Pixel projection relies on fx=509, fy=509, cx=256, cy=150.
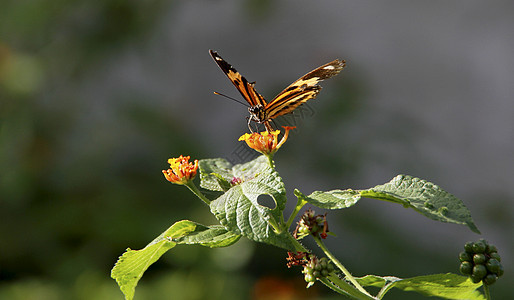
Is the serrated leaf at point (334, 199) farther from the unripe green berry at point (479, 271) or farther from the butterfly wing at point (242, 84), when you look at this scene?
the butterfly wing at point (242, 84)

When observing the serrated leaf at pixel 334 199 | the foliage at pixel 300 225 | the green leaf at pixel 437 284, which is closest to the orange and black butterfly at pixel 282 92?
the foliage at pixel 300 225

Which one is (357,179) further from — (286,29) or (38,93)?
(38,93)

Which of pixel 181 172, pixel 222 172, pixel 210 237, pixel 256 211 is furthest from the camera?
pixel 222 172

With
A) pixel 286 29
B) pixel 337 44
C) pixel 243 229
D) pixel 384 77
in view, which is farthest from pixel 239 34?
pixel 243 229

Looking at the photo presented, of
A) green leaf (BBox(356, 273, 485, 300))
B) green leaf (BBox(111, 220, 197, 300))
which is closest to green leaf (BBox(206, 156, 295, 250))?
green leaf (BBox(111, 220, 197, 300))

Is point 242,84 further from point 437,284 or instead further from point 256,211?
point 437,284

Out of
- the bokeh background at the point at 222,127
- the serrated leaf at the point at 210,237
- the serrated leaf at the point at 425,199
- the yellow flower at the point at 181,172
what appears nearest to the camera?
the serrated leaf at the point at 425,199

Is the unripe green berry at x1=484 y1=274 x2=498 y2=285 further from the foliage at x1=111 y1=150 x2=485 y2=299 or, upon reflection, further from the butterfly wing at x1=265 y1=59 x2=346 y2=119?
the butterfly wing at x1=265 y1=59 x2=346 y2=119

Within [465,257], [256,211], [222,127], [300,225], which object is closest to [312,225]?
[300,225]
